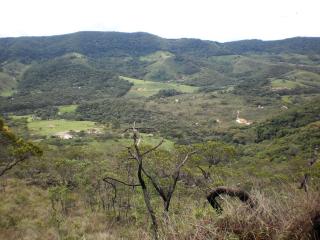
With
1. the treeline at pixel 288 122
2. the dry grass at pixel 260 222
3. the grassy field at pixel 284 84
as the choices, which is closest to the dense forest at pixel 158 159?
the dry grass at pixel 260 222

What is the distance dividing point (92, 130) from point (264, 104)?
219ft

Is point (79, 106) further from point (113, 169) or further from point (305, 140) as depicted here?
point (113, 169)

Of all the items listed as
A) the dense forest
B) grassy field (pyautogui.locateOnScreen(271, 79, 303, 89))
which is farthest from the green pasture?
grassy field (pyautogui.locateOnScreen(271, 79, 303, 89))

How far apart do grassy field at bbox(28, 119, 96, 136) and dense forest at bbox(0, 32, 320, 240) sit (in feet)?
1.02

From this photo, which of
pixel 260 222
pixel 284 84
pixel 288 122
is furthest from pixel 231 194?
pixel 284 84

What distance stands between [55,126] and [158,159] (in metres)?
70.6

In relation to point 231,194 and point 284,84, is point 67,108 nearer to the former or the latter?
point 284,84

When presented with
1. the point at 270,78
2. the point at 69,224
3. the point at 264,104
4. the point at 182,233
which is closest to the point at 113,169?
the point at 69,224

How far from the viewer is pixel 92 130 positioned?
97562 mm

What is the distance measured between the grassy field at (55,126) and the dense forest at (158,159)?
12.2 inches

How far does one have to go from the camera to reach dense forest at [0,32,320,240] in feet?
17.6

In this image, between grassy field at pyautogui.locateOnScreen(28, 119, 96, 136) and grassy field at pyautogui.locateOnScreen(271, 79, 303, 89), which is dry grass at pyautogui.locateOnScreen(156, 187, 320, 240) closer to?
grassy field at pyautogui.locateOnScreen(28, 119, 96, 136)

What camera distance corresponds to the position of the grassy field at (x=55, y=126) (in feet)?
309

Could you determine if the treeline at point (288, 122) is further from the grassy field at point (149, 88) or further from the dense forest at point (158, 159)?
the grassy field at point (149, 88)
